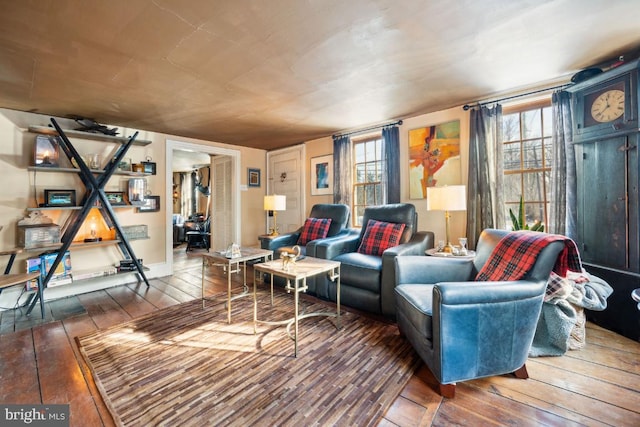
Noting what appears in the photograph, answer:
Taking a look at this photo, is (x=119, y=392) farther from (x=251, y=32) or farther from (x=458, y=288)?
(x=251, y=32)

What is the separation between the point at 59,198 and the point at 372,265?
360 centimetres

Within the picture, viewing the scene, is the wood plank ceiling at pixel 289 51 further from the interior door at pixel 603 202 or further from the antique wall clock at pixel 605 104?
the interior door at pixel 603 202

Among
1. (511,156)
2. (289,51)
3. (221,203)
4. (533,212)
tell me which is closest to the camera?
(289,51)

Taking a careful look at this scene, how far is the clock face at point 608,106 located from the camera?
2.01m

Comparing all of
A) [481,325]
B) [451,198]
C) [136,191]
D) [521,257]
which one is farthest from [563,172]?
[136,191]

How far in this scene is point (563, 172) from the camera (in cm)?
239

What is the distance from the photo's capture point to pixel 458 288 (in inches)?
56.4

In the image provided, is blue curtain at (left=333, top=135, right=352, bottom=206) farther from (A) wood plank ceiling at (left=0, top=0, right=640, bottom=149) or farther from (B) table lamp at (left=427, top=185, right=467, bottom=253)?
(B) table lamp at (left=427, top=185, right=467, bottom=253)

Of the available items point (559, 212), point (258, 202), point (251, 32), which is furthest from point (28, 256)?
point (559, 212)

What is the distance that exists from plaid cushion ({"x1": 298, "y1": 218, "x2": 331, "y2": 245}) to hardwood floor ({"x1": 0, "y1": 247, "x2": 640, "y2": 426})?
2.11 m

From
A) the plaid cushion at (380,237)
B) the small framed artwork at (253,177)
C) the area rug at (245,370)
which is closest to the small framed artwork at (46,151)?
the area rug at (245,370)

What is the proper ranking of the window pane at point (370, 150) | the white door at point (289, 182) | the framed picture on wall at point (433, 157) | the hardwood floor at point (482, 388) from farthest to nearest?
the white door at point (289, 182)
the window pane at point (370, 150)
the framed picture on wall at point (433, 157)
the hardwood floor at point (482, 388)

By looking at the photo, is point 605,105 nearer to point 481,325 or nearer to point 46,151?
point 481,325

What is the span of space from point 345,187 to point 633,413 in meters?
3.24
